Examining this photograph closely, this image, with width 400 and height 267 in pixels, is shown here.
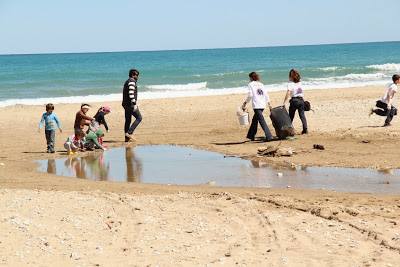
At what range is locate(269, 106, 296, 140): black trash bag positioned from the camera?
12.3 m

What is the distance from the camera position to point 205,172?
9648 millimetres

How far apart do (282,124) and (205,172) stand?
3264 millimetres

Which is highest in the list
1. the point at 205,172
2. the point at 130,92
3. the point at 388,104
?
the point at 130,92

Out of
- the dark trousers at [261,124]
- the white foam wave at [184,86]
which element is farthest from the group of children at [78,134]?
the white foam wave at [184,86]

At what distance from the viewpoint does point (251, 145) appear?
39.8 feet

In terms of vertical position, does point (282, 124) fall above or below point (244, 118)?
below

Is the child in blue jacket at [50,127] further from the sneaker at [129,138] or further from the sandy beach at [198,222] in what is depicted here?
the sneaker at [129,138]

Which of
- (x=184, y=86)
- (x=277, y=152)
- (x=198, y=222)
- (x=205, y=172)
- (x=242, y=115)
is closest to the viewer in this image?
(x=198, y=222)

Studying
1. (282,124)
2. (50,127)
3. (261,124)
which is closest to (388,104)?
(282,124)

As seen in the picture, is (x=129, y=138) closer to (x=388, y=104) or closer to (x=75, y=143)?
(x=75, y=143)

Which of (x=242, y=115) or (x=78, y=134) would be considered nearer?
(x=78, y=134)

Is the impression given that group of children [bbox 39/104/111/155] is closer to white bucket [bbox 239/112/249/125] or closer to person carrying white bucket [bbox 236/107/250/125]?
person carrying white bucket [bbox 236/107/250/125]

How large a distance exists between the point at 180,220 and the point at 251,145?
231 inches

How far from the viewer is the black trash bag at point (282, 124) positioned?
40.3 feet
